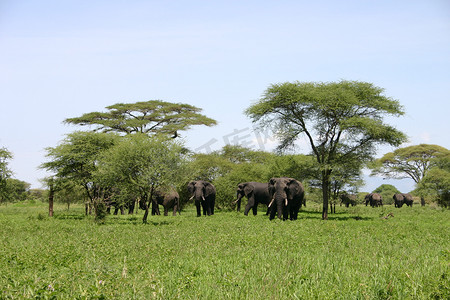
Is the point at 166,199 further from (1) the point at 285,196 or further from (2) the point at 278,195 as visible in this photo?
(1) the point at 285,196

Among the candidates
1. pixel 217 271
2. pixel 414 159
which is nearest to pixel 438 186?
pixel 414 159

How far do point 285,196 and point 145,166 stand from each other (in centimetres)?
951

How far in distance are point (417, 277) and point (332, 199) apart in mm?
34065

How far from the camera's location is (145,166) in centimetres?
2495

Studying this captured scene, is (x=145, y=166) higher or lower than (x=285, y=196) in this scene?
higher

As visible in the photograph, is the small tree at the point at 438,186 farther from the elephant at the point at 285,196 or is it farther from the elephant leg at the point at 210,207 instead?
the elephant leg at the point at 210,207

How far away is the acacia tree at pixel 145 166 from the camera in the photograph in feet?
80.3

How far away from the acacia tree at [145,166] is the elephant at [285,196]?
6.66 metres

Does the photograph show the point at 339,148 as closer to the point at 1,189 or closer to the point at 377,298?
the point at 377,298

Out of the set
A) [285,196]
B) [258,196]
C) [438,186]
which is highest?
[438,186]

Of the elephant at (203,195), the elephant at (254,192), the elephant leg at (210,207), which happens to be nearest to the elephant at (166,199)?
the elephant at (203,195)

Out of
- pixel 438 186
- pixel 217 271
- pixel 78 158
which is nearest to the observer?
pixel 217 271

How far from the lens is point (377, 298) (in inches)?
286

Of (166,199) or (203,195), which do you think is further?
(166,199)
